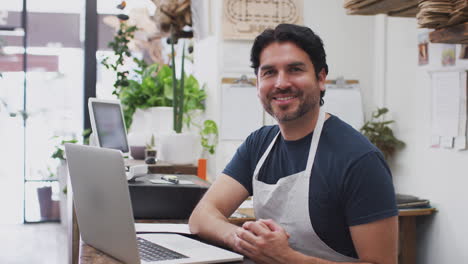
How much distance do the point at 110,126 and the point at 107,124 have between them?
0.9 inches

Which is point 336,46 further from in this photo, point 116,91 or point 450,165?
point 116,91

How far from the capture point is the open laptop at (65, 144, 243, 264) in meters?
1.23

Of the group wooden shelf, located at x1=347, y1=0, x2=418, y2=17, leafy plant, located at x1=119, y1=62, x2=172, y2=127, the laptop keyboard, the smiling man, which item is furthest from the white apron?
leafy plant, located at x1=119, y1=62, x2=172, y2=127

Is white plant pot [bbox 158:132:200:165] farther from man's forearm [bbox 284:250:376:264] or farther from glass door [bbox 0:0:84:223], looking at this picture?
glass door [bbox 0:0:84:223]

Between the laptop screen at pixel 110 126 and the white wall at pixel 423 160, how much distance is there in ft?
5.14

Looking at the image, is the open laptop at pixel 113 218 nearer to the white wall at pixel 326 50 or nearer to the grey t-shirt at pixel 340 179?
the grey t-shirt at pixel 340 179

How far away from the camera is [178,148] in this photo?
10.5 feet

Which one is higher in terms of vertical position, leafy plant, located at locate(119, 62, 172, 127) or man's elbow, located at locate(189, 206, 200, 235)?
leafy plant, located at locate(119, 62, 172, 127)

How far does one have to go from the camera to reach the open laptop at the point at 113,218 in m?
1.23

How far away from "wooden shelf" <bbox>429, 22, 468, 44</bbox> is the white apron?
2.44ft

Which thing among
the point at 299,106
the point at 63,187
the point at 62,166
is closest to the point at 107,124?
the point at 299,106

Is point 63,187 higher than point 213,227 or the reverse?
the reverse

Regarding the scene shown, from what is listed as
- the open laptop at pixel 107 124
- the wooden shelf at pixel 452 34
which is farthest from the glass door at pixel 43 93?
the wooden shelf at pixel 452 34

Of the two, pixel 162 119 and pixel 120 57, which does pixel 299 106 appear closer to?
pixel 162 119
